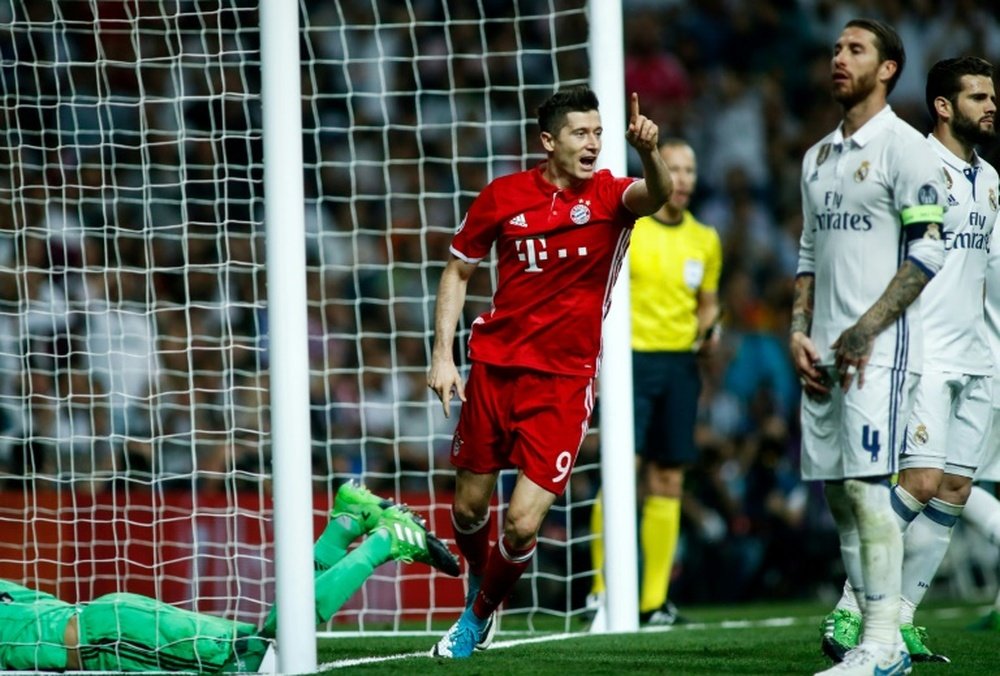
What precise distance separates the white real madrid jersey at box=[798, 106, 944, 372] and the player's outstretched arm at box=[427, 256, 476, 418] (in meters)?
1.35

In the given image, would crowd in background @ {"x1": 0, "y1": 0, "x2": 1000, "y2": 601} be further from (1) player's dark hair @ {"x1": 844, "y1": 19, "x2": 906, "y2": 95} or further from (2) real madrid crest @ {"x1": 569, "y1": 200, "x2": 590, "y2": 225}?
(1) player's dark hair @ {"x1": 844, "y1": 19, "x2": 906, "y2": 95}

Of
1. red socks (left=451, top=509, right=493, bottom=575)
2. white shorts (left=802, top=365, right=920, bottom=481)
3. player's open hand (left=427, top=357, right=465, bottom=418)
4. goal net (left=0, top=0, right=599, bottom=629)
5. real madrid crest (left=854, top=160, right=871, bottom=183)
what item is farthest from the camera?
goal net (left=0, top=0, right=599, bottom=629)

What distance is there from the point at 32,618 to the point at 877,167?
326cm

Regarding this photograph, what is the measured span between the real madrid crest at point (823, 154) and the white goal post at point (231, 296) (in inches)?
69.6

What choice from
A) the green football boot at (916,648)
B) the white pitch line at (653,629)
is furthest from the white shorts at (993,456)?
the white pitch line at (653,629)

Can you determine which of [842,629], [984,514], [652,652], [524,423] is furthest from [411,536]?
[984,514]

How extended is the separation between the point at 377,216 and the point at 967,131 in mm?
6605

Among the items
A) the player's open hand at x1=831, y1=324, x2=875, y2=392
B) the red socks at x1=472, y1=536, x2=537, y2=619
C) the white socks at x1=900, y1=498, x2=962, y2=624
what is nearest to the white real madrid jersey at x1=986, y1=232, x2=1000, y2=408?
the white socks at x1=900, y1=498, x2=962, y2=624

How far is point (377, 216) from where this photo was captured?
38.9ft

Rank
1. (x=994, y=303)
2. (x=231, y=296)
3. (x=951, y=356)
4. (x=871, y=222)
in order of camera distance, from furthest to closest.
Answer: (x=231, y=296)
(x=994, y=303)
(x=951, y=356)
(x=871, y=222)

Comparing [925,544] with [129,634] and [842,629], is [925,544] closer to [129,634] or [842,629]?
[842,629]

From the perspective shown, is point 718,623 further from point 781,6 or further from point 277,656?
point 781,6

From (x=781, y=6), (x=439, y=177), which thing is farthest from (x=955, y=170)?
(x=781, y=6)

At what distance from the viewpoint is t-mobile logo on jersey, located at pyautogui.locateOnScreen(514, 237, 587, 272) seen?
5.84 m
